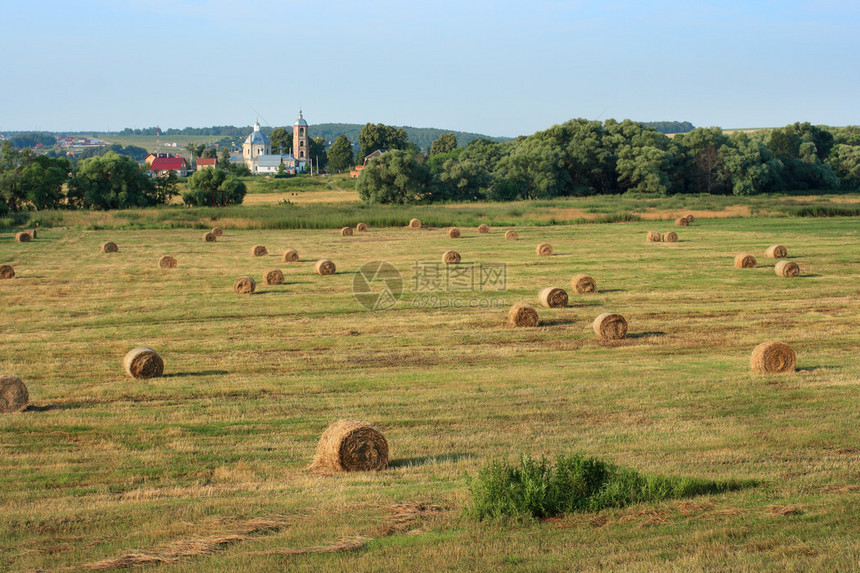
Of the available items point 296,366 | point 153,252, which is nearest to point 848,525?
point 296,366

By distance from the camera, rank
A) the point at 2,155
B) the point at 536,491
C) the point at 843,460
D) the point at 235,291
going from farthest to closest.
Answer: the point at 2,155
the point at 235,291
the point at 843,460
the point at 536,491

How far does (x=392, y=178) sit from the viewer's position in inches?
2872

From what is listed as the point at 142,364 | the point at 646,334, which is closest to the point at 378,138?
the point at 646,334

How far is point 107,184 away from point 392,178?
24914 millimetres

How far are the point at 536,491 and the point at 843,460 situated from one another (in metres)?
4.47

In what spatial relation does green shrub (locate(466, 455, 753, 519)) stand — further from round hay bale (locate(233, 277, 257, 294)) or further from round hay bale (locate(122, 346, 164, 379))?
round hay bale (locate(233, 277, 257, 294))

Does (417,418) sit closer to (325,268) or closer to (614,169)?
(325,268)

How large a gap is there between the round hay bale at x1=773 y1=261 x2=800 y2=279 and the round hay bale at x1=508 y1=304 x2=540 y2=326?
39.9ft

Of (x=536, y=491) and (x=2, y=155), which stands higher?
(x=2, y=155)

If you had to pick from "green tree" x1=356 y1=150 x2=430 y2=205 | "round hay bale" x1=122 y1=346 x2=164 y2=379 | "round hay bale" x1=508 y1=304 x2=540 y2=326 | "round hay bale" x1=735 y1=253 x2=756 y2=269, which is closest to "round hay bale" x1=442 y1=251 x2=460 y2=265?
"round hay bale" x1=735 y1=253 x2=756 y2=269

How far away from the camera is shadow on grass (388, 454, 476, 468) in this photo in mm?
10297

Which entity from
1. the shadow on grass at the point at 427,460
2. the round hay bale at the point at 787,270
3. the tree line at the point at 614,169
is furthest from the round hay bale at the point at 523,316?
the tree line at the point at 614,169

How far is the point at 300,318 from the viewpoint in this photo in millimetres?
21719

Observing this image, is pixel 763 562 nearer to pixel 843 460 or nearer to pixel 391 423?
pixel 843 460
